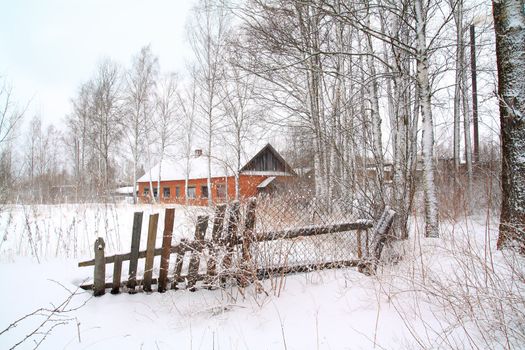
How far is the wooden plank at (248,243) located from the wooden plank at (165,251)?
86cm

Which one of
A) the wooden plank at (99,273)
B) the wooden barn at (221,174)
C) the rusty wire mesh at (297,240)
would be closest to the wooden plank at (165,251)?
the wooden plank at (99,273)

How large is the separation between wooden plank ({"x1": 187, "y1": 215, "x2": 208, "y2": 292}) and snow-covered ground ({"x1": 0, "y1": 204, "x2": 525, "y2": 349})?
0.17 m

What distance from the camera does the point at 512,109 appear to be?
331cm

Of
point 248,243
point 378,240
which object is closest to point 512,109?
point 378,240

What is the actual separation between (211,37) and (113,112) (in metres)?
10.2

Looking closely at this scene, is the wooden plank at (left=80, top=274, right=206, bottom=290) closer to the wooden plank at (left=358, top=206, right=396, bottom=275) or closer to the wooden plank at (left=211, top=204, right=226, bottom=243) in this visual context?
the wooden plank at (left=211, top=204, right=226, bottom=243)

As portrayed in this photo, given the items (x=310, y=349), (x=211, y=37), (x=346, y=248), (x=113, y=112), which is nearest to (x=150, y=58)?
(x=113, y=112)

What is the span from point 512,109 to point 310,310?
338cm

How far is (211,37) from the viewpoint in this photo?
14500 mm

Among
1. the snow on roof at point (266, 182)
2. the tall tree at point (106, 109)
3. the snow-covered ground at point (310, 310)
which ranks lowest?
the snow-covered ground at point (310, 310)

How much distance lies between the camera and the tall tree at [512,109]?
3307 millimetres

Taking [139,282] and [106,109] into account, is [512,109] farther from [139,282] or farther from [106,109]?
[106,109]

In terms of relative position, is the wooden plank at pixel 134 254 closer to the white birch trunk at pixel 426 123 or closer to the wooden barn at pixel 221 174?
the white birch trunk at pixel 426 123

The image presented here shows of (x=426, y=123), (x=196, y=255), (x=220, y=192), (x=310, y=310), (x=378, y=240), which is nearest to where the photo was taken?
(x=310, y=310)
